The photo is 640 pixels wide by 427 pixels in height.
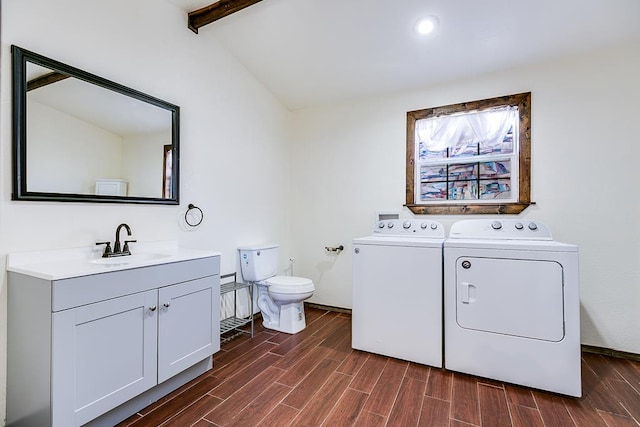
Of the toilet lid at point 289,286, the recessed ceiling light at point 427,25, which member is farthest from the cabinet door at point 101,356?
the recessed ceiling light at point 427,25

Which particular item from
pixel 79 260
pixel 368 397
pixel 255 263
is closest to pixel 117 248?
pixel 79 260

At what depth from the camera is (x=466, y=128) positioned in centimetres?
307

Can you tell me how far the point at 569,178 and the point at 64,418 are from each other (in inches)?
141

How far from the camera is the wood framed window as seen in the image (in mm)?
2848

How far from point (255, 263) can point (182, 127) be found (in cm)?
129

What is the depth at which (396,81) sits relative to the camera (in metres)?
3.16

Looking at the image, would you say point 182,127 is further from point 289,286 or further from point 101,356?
point 101,356

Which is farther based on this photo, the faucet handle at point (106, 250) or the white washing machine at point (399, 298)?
the white washing machine at point (399, 298)

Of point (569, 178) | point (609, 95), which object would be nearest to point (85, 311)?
point (569, 178)

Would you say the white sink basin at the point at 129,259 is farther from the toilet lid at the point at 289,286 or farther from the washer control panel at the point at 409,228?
the washer control panel at the point at 409,228

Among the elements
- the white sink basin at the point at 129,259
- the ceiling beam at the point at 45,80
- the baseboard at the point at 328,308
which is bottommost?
the baseboard at the point at 328,308

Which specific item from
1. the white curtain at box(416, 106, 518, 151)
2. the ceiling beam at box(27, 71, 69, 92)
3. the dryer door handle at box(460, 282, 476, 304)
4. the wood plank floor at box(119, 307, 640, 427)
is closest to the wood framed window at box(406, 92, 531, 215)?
the white curtain at box(416, 106, 518, 151)

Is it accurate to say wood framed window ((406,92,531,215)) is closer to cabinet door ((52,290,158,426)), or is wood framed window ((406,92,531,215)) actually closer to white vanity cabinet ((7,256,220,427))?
white vanity cabinet ((7,256,220,427))

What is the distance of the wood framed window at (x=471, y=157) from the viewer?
9.34ft
